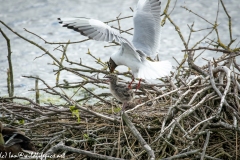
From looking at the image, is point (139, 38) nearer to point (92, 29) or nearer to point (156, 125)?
point (92, 29)

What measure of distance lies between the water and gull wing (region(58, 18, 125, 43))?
10.3 ft

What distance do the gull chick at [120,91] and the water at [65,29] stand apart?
2.94 meters

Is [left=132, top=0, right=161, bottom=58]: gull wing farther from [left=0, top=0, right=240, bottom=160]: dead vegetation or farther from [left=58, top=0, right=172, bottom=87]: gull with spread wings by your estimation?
[left=0, top=0, right=240, bottom=160]: dead vegetation

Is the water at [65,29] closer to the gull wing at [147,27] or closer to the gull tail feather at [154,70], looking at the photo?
the gull wing at [147,27]

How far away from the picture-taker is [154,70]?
527cm

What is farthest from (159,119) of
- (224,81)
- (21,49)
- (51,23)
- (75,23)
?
(51,23)

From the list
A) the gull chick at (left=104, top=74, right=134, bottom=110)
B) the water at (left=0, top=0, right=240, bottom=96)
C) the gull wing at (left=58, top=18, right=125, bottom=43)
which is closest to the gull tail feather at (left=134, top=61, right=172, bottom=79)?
the gull chick at (left=104, top=74, right=134, bottom=110)

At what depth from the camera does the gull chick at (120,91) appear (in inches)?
206

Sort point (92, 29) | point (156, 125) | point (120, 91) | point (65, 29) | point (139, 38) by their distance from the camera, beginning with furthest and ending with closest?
point (65, 29) → point (139, 38) → point (120, 91) → point (92, 29) → point (156, 125)

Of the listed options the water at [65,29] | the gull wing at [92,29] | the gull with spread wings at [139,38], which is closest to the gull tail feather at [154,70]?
the gull with spread wings at [139,38]

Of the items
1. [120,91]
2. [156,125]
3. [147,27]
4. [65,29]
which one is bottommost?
[156,125]

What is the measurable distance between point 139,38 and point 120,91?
3.03ft

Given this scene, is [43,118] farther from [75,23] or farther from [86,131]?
[75,23]

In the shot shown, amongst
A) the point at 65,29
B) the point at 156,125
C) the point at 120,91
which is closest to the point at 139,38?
the point at 120,91
